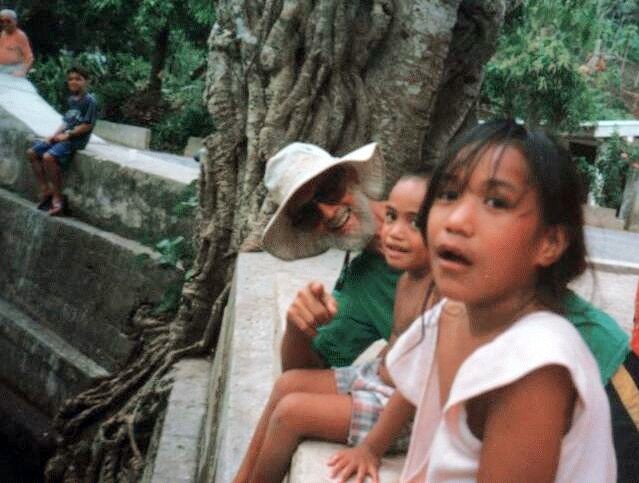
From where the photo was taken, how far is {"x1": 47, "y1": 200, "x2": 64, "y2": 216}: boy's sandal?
7.16 meters

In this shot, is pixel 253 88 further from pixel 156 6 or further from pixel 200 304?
pixel 156 6

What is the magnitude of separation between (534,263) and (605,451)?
291 mm

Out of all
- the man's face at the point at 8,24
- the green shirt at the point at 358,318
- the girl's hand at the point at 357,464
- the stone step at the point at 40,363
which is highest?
the man's face at the point at 8,24

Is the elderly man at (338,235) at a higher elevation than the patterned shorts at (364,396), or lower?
higher

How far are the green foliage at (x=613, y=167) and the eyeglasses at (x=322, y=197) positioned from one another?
44.0 feet

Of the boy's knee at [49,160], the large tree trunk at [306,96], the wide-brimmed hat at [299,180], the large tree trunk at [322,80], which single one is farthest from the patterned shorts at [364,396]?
the boy's knee at [49,160]

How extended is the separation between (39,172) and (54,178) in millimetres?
222

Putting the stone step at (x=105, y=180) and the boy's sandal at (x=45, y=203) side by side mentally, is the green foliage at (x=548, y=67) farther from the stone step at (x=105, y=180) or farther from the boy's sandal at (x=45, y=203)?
the boy's sandal at (x=45, y=203)

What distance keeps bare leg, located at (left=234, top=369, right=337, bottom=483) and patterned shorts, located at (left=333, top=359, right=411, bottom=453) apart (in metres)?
0.03

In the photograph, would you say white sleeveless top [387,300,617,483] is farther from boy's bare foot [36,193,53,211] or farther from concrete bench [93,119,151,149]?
concrete bench [93,119,151,149]

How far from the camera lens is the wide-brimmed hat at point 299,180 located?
217cm

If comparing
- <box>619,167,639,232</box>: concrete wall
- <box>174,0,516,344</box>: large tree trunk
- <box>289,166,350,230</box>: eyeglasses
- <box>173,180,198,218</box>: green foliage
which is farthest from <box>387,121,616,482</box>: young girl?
<box>619,167,639,232</box>: concrete wall

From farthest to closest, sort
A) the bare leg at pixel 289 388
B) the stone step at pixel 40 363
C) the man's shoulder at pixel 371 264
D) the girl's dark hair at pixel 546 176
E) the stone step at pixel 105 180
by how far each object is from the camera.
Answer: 1. the stone step at pixel 40 363
2. the stone step at pixel 105 180
3. the man's shoulder at pixel 371 264
4. the bare leg at pixel 289 388
5. the girl's dark hair at pixel 546 176

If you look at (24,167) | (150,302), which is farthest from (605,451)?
(24,167)
